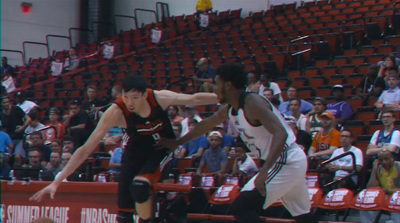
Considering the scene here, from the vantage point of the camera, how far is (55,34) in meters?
26.8

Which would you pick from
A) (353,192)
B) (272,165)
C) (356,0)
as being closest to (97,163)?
(353,192)

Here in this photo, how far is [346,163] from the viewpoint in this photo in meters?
8.80

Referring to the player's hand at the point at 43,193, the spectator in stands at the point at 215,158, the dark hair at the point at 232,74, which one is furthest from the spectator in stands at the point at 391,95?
the player's hand at the point at 43,193

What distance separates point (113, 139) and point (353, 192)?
484 centimetres

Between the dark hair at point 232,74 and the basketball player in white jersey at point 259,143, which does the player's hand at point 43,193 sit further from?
the dark hair at point 232,74

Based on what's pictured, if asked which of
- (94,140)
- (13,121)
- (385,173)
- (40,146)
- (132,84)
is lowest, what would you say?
(385,173)

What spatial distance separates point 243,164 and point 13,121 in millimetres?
6015

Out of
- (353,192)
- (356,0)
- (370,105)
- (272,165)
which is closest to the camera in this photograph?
(272,165)

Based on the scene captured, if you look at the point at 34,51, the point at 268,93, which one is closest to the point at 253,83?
the point at 268,93

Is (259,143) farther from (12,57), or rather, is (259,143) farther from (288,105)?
(12,57)

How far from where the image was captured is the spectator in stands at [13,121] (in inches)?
514

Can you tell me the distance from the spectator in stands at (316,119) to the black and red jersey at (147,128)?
15.6 feet

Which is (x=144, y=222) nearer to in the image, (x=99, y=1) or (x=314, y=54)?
(x=314, y=54)

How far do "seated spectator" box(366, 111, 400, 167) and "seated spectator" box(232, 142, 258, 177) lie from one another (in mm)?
1553
